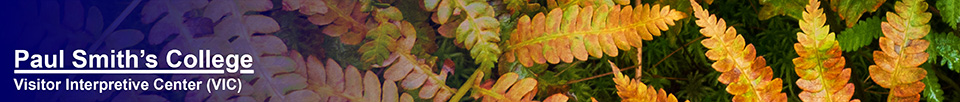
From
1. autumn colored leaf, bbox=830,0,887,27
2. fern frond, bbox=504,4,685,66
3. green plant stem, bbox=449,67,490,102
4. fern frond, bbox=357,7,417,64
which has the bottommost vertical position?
green plant stem, bbox=449,67,490,102

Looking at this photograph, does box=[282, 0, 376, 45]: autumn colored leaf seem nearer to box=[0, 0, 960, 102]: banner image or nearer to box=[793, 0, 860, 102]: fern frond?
box=[0, 0, 960, 102]: banner image

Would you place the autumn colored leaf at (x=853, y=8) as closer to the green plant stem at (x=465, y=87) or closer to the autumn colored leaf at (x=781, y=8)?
the autumn colored leaf at (x=781, y=8)

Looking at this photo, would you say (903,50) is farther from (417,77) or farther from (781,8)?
(417,77)

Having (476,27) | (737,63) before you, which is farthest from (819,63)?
(476,27)

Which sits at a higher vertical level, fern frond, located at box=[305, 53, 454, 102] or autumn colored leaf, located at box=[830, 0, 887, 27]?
autumn colored leaf, located at box=[830, 0, 887, 27]

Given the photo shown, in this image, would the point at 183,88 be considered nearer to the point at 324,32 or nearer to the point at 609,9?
the point at 324,32

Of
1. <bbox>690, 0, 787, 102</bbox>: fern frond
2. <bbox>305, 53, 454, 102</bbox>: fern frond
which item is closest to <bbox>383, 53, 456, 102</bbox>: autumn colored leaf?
<bbox>305, 53, 454, 102</bbox>: fern frond
